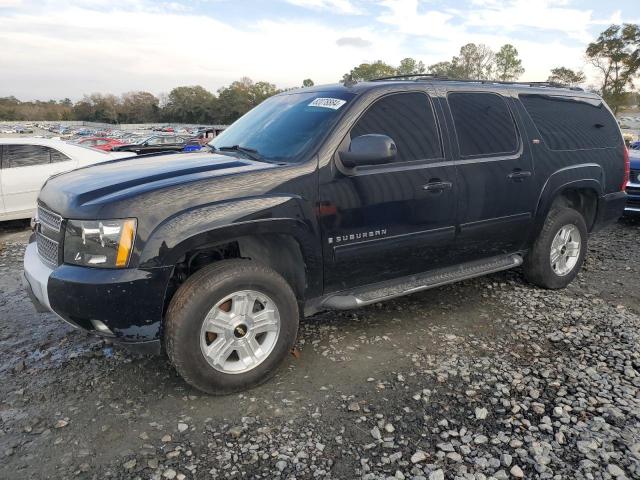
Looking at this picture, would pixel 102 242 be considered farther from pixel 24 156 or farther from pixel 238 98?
pixel 238 98

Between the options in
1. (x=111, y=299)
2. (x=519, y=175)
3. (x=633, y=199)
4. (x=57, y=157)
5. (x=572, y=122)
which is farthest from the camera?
(x=633, y=199)

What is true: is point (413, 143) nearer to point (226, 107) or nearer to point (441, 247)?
point (441, 247)

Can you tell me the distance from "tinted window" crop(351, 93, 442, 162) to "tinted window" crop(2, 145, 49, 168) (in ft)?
20.0

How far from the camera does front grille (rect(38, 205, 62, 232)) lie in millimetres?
2838

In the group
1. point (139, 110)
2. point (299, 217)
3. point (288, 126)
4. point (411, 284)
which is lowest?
point (411, 284)

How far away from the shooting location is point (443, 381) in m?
3.12

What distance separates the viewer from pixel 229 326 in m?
2.90

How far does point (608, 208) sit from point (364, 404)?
3.62 meters

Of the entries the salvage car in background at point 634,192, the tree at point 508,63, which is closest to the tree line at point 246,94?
the tree at point 508,63

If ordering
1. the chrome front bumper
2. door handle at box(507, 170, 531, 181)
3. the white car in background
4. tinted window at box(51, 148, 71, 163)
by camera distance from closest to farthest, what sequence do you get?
the chrome front bumper < door handle at box(507, 170, 531, 181) < the white car in background < tinted window at box(51, 148, 71, 163)

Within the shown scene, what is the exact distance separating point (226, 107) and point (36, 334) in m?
117

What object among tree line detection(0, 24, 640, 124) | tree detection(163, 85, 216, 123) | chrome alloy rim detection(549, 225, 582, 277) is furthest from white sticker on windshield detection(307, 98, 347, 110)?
tree detection(163, 85, 216, 123)

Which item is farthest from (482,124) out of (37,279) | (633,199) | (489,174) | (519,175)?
(633,199)

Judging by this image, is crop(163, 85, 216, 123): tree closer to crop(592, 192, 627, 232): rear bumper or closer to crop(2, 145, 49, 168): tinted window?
crop(2, 145, 49, 168): tinted window
